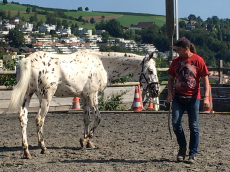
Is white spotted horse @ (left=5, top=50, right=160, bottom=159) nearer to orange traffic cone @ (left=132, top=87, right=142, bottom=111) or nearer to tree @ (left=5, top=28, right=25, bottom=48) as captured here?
orange traffic cone @ (left=132, top=87, right=142, bottom=111)

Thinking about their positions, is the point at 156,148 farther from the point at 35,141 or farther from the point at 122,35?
the point at 122,35

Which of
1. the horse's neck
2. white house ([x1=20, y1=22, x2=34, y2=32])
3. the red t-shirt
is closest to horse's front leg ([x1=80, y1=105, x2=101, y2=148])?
the horse's neck

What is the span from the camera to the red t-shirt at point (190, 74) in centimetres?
660

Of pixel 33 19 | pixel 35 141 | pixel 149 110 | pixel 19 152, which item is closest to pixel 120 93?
pixel 149 110

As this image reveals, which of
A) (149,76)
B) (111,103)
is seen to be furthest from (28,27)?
(149,76)

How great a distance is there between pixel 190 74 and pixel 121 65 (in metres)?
2.18

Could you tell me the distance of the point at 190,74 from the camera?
6.59m

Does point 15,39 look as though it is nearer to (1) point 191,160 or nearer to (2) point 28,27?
(2) point 28,27

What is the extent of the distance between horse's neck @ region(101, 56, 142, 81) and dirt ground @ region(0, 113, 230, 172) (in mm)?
1272

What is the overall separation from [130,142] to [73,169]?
7.47 feet

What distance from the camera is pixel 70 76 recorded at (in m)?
7.75

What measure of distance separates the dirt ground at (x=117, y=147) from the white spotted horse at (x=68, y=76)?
0.41 metres

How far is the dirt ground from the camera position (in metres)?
6.49

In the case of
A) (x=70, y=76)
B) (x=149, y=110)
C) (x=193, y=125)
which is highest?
(x=70, y=76)
